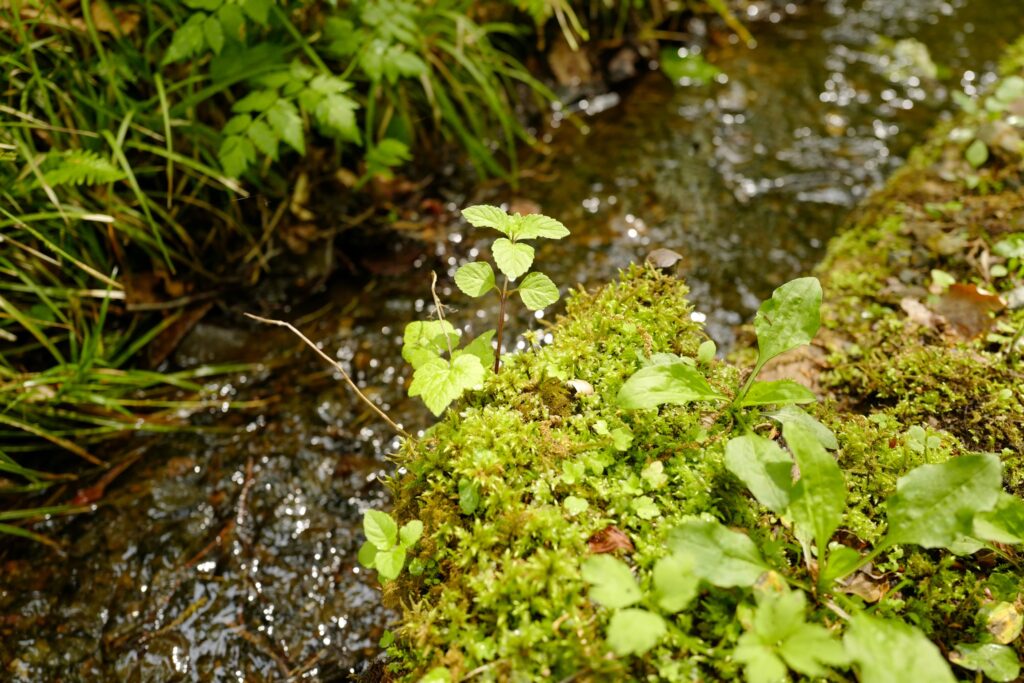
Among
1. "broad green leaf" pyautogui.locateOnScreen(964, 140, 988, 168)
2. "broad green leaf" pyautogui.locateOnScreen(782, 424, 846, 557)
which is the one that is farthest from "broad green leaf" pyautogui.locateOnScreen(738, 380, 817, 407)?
"broad green leaf" pyautogui.locateOnScreen(964, 140, 988, 168)

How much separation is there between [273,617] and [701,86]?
15.5ft

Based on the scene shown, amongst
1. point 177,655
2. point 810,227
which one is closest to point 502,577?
point 177,655

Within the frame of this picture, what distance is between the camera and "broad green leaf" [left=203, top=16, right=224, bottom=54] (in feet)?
8.68

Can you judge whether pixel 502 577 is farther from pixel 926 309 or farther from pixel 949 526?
pixel 926 309

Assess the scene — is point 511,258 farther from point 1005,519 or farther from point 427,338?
point 1005,519

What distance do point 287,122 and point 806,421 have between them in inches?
101

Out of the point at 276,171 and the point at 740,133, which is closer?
the point at 276,171

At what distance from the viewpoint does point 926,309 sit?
266 cm

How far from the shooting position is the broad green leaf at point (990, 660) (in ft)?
4.74

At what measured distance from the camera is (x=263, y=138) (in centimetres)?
280

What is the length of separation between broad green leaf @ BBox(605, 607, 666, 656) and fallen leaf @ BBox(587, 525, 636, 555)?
0.26 m

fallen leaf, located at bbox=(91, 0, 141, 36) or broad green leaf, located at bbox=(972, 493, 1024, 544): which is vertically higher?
fallen leaf, located at bbox=(91, 0, 141, 36)

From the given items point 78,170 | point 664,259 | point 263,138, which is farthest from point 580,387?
point 78,170

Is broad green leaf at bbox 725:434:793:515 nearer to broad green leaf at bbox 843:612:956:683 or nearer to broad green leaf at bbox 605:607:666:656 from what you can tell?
broad green leaf at bbox 843:612:956:683
